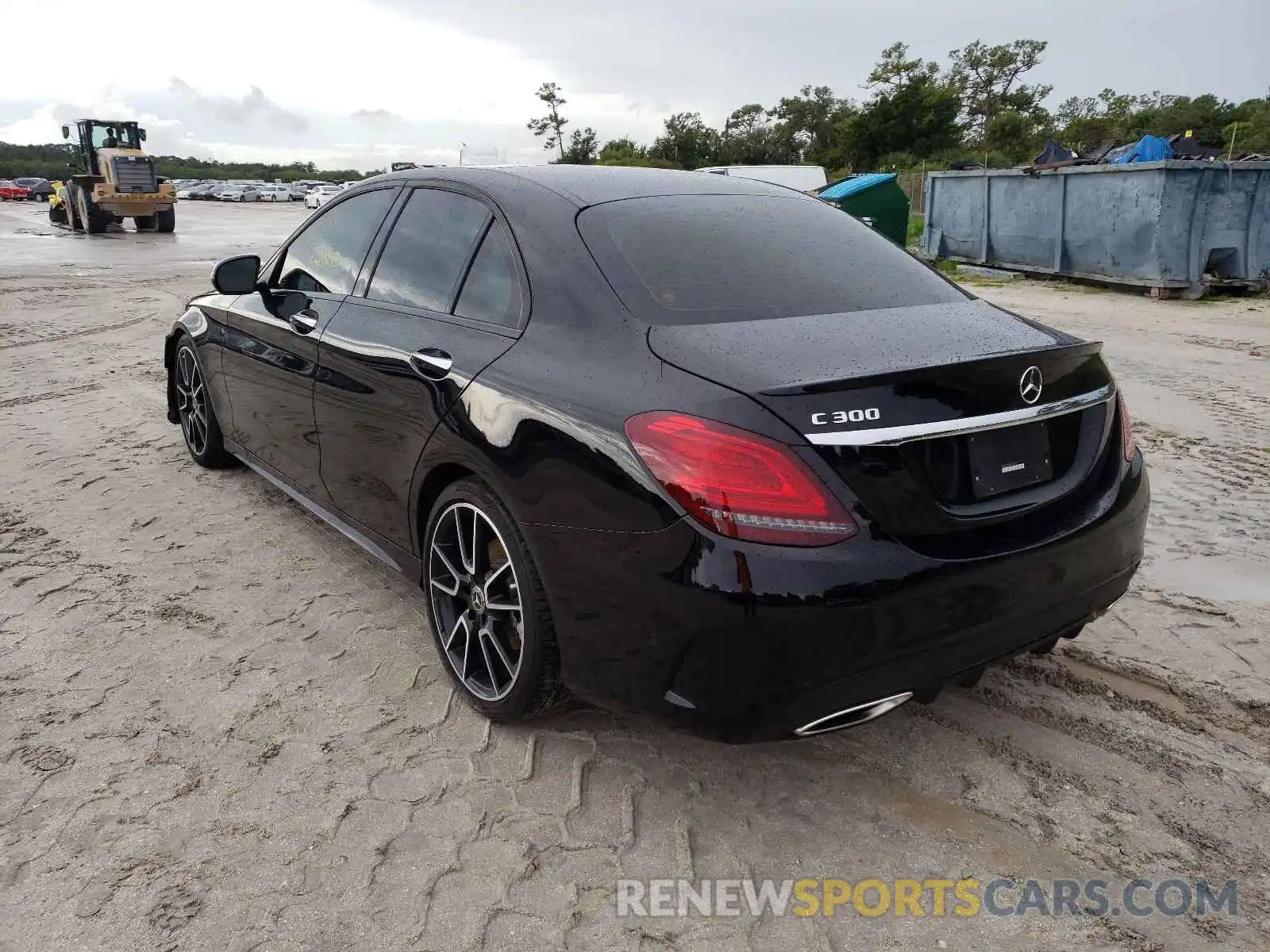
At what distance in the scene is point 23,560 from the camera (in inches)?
161

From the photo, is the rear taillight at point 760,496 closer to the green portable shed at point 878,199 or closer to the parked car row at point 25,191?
the green portable shed at point 878,199

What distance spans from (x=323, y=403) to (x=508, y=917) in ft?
6.72

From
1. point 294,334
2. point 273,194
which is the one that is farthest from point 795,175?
point 273,194

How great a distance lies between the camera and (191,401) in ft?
17.4

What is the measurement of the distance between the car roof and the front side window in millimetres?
174

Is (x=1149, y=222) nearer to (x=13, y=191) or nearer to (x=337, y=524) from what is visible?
(x=337, y=524)

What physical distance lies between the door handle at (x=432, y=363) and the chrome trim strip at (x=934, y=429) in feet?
4.01

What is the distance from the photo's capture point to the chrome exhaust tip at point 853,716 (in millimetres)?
2164

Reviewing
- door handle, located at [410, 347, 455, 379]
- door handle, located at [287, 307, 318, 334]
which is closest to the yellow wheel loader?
door handle, located at [287, 307, 318, 334]

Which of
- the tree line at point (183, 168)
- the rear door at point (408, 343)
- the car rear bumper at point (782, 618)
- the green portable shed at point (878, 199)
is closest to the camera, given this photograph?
the car rear bumper at point (782, 618)

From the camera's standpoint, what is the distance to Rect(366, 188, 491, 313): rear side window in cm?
305

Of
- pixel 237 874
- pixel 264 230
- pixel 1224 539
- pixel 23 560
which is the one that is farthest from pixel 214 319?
pixel 264 230

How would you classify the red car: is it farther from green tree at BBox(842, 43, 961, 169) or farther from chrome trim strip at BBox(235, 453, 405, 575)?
chrome trim strip at BBox(235, 453, 405, 575)

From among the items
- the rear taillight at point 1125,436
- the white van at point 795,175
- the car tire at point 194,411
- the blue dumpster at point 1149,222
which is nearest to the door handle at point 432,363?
the rear taillight at point 1125,436
